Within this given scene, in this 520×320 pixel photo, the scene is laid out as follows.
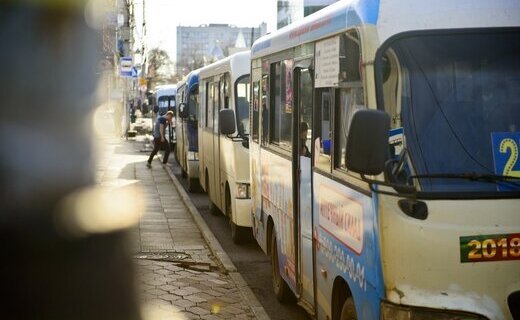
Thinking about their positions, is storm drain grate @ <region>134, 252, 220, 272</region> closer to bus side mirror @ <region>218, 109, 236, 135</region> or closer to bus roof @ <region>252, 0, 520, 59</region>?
bus side mirror @ <region>218, 109, 236, 135</region>

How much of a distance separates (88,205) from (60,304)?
7.78 meters

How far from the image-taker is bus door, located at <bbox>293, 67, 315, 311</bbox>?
22.0ft

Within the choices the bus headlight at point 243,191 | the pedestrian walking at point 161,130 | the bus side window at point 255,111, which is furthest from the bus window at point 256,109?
the pedestrian walking at point 161,130

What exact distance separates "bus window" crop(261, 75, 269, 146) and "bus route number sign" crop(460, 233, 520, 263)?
446cm

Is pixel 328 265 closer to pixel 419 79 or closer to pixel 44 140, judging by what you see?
pixel 419 79

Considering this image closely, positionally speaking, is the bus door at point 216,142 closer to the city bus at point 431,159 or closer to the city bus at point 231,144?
the city bus at point 231,144

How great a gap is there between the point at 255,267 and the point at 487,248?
6159mm

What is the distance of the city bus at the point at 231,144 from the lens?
1170 centimetres

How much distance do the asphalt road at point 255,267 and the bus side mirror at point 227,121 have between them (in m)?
1.63

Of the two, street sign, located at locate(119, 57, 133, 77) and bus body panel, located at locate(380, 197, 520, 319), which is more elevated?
street sign, located at locate(119, 57, 133, 77)

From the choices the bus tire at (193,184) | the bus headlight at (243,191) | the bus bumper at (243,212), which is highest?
the bus headlight at (243,191)

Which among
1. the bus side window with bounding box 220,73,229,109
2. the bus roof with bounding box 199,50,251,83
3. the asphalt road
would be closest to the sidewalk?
the asphalt road

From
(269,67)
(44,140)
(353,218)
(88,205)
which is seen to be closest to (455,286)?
(353,218)

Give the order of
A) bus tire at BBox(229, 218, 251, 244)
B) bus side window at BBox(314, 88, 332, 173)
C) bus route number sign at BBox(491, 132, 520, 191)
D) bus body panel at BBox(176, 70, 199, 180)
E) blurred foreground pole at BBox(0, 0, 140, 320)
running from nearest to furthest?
1. bus route number sign at BBox(491, 132, 520, 191)
2. bus side window at BBox(314, 88, 332, 173)
3. blurred foreground pole at BBox(0, 0, 140, 320)
4. bus tire at BBox(229, 218, 251, 244)
5. bus body panel at BBox(176, 70, 199, 180)
